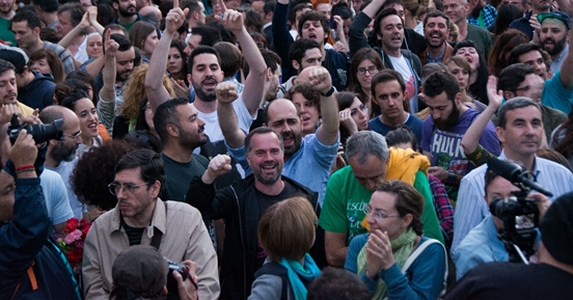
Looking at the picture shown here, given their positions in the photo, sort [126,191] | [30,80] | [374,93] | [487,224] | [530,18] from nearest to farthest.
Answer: [487,224], [126,191], [374,93], [30,80], [530,18]

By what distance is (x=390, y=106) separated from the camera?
6973 millimetres

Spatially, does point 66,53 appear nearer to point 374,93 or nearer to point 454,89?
point 374,93

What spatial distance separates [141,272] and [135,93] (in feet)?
11.5

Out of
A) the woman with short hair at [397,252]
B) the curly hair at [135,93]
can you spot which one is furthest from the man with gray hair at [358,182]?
the curly hair at [135,93]

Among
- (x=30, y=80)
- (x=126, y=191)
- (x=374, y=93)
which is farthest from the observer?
(x=30, y=80)

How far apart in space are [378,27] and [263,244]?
4.87 meters

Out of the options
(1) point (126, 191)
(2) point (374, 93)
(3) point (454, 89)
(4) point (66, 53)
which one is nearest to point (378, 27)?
(2) point (374, 93)

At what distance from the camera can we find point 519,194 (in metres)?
3.63

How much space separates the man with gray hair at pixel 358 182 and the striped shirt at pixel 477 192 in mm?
205

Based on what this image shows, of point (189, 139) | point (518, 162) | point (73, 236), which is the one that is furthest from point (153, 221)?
point (518, 162)

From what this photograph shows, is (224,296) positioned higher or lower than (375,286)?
lower

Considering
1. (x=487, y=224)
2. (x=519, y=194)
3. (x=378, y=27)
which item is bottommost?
(x=378, y=27)

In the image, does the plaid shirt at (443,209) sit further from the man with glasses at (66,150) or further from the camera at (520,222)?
the man with glasses at (66,150)

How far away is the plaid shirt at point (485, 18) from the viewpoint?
1228cm
